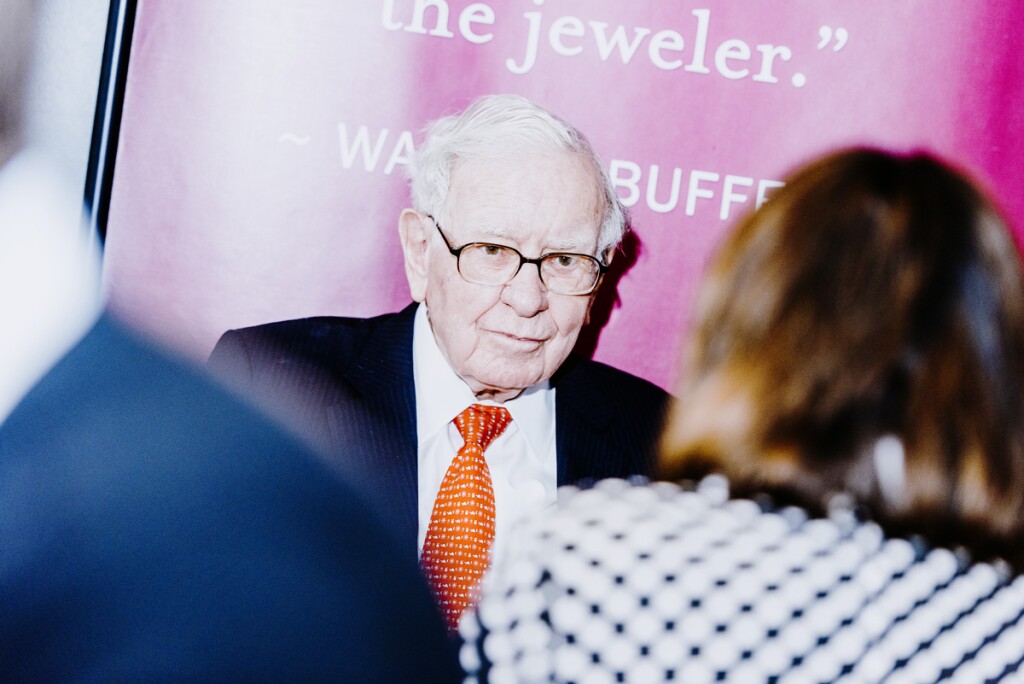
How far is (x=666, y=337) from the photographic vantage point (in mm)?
1960

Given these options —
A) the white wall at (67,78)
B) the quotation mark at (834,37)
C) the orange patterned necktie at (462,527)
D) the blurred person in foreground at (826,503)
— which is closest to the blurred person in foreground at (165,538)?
the blurred person in foreground at (826,503)

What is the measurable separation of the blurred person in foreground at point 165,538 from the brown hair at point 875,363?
18.7 inches

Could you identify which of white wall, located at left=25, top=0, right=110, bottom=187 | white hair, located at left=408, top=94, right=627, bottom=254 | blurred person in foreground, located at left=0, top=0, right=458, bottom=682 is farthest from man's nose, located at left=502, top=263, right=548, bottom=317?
blurred person in foreground, located at left=0, top=0, right=458, bottom=682

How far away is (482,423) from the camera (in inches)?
69.3

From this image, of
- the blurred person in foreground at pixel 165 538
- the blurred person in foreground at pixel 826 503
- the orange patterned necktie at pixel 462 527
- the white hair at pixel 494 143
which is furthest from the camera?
the white hair at pixel 494 143

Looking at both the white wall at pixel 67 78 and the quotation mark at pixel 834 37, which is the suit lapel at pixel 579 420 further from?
the white wall at pixel 67 78

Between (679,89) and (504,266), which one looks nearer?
(504,266)

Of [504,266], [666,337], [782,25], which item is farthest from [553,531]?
[782,25]

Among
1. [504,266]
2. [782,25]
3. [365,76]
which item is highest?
[782,25]

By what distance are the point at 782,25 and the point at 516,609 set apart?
138 centimetres

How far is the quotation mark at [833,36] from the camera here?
187 centimetres

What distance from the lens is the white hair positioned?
175 cm

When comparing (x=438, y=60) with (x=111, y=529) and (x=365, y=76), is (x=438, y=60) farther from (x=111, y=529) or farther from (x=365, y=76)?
(x=111, y=529)

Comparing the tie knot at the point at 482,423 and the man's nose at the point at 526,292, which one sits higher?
the man's nose at the point at 526,292
